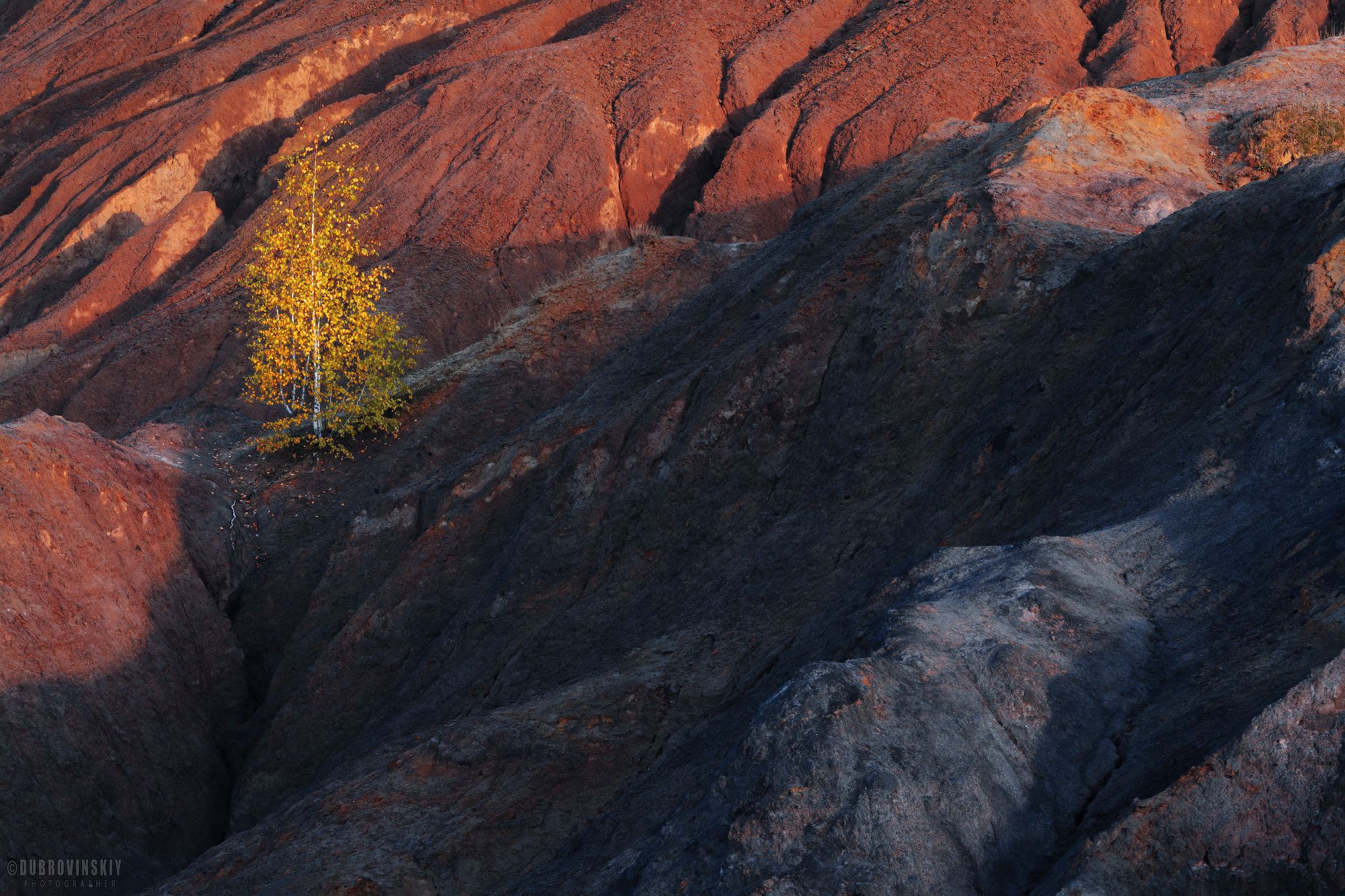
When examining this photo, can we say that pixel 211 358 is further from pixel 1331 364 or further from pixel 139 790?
pixel 1331 364

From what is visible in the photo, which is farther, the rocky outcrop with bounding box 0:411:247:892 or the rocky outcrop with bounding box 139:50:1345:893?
the rocky outcrop with bounding box 0:411:247:892

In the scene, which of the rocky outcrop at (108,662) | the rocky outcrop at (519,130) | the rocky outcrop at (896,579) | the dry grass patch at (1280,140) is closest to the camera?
the rocky outcrop at (896,579)

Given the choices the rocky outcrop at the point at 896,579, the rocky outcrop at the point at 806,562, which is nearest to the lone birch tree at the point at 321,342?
the rocky outcrop at the point at 806,562

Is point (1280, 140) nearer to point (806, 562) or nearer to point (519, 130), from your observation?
point (806, 562)

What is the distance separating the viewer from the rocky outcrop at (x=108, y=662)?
14430mm

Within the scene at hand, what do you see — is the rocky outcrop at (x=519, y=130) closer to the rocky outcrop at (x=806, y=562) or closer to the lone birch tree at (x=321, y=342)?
the rocky outcrop at (x=806, y=562)

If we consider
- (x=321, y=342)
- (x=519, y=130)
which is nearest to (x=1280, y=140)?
(x=321, y=342)

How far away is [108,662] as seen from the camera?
15953 mm

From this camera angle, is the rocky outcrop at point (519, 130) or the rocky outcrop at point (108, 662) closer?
the rocky outcrop at point (108, 662)

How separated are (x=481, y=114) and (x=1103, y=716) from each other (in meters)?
40.4

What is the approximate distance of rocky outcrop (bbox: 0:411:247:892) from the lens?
14430 millimetres

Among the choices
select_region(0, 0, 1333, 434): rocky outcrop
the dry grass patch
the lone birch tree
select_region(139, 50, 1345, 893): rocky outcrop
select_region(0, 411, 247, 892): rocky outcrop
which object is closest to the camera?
select_region(139, 50, 1345, 893): rocky outcrop

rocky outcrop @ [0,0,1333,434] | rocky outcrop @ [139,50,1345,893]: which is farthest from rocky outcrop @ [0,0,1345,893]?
rocky outcrop @ [0,0,1333,434]

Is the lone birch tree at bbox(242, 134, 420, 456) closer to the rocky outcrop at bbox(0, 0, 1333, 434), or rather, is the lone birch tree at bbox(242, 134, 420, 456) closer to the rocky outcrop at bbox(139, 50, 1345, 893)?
the rocky outcrop at bbox(139, 50, 1345, 893)
